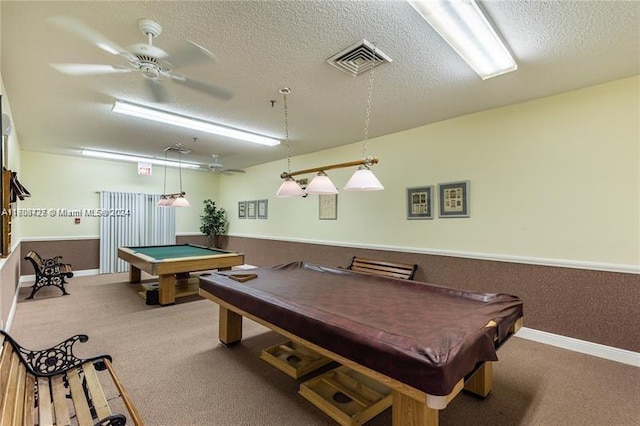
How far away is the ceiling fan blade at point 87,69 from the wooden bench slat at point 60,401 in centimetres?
228

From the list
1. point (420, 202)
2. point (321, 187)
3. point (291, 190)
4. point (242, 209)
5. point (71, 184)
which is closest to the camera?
point (321, 187)

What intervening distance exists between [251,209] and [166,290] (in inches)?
128

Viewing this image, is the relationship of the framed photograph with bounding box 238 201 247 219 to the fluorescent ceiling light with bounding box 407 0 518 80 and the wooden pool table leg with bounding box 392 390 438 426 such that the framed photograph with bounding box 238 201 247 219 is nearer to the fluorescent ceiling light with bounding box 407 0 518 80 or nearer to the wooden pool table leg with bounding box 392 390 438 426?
the fluorescent ceiling light with bounding box 407 0 518 80

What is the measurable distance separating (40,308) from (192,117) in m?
3.51

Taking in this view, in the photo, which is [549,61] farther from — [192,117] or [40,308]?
[40,308]

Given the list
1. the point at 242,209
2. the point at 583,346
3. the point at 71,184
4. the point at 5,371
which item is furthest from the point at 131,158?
the point at 583,346

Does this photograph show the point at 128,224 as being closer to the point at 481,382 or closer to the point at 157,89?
the point at 157,89

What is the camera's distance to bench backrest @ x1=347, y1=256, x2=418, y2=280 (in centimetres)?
409

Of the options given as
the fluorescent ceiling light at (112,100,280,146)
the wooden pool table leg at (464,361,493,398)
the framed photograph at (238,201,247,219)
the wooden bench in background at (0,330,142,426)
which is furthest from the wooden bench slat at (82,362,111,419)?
the framed photograph at (238,201,247,219)

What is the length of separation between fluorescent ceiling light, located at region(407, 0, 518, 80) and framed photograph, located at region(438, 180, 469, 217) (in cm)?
152

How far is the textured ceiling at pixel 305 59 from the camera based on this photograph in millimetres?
1883

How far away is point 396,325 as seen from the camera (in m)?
1.75

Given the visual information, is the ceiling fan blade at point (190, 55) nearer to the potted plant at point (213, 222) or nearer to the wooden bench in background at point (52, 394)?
the wooden bench in background at point (52, 394)

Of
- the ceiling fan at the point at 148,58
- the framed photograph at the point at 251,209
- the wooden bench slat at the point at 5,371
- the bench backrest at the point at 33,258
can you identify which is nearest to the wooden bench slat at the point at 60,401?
the wooden bench slat at the point at 5,371
